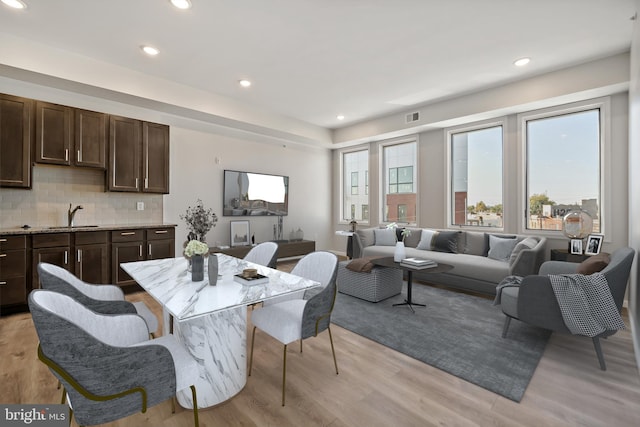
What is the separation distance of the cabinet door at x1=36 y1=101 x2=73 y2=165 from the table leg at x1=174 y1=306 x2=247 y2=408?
3.23 meters

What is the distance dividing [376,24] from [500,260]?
3.58 meters

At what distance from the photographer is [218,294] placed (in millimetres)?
1782

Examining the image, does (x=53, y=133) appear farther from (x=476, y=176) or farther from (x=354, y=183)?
(x=476, y=176)

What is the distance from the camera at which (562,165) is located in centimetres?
440

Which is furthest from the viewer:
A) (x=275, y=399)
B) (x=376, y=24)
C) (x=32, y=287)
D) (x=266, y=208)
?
(x=266, y=208)

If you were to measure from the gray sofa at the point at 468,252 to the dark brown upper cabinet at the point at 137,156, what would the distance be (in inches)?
143

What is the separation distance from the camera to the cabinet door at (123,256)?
3998 mm

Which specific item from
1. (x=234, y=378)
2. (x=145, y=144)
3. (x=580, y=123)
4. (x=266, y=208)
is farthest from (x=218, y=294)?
(x=580, y=123)

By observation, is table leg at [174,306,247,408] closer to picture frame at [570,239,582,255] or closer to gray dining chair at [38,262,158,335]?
gray dining chair at [38,262,158,335]

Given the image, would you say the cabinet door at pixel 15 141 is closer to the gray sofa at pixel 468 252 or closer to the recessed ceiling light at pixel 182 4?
the recessed ceiling light at pixel 182 4

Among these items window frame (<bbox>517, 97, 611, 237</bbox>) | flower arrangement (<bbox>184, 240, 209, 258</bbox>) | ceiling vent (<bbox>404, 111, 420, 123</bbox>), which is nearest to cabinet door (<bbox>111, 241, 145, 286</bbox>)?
flower arrangement (<bbox>184, 240, 209, 258</bbox>)

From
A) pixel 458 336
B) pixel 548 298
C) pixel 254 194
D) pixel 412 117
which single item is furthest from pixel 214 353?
pixel 412 117

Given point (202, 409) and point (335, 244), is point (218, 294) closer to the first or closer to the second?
point (202, 409)

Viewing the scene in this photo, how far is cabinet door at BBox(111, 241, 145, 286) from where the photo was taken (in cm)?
400
